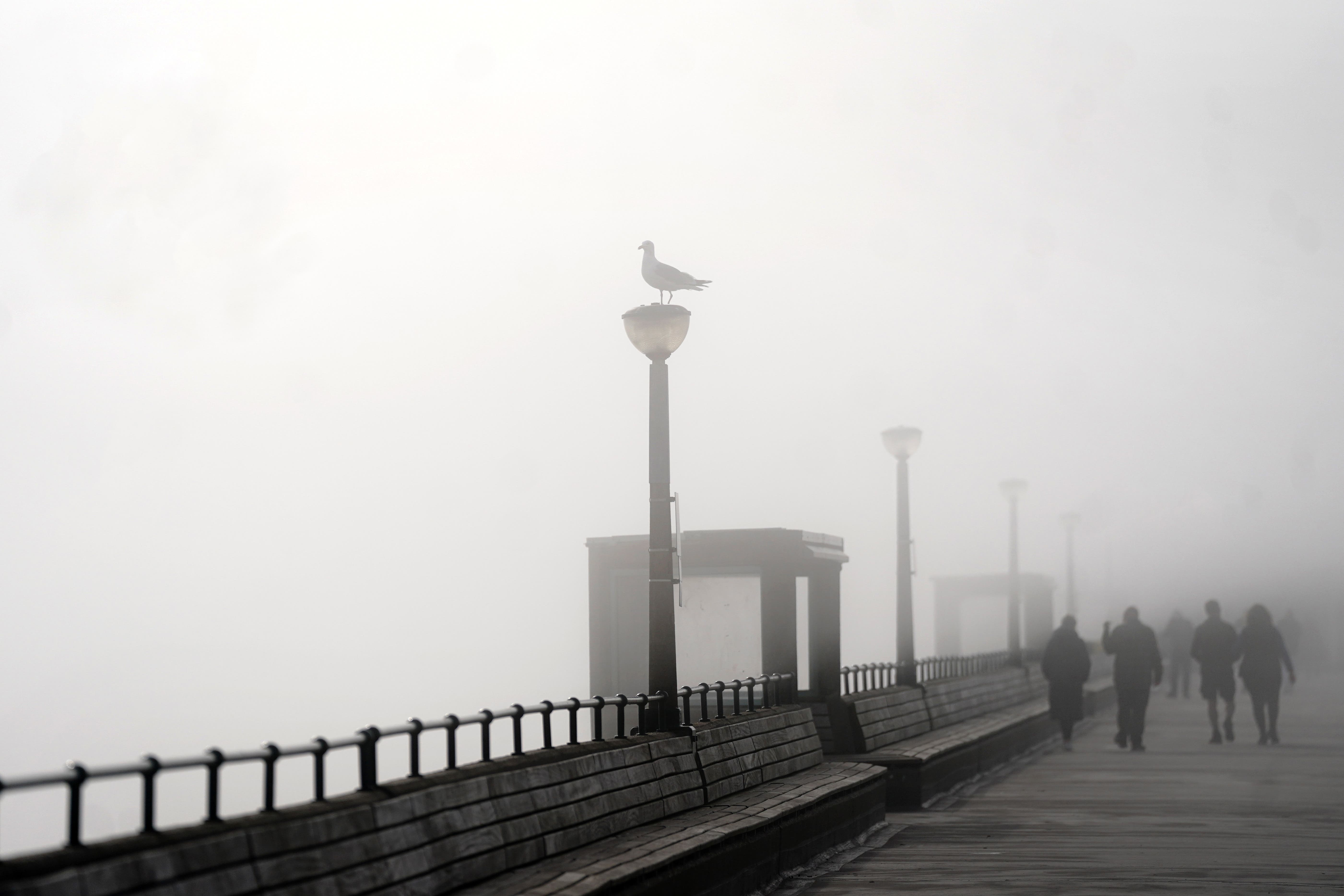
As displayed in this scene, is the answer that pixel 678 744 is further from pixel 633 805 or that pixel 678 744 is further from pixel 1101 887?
pixel 1101 887

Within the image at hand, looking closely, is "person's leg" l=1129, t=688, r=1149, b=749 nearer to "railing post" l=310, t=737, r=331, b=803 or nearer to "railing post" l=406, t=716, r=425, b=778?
"railing post" l=406, t=716, r=425, b=778

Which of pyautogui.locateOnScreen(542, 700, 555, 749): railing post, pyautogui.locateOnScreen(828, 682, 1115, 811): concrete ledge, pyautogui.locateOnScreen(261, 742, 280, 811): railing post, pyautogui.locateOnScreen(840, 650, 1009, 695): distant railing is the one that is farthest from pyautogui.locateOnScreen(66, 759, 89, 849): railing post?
pyautogui.locateOnScreen(840, 650, 1009, 695): distant railing

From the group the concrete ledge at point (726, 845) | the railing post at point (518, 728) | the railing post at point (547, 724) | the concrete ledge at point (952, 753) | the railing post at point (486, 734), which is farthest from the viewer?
the concrete ledge at point (952, 753)

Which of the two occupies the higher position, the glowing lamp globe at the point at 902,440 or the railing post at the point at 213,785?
the glowing lamp globe at the point at 902,440

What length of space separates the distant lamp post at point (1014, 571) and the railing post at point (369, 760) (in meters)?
29.4

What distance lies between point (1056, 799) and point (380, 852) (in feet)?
38.2

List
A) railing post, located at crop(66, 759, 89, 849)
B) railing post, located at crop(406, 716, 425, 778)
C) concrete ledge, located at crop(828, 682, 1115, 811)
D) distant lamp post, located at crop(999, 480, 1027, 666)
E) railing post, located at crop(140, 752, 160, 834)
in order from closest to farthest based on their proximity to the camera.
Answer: railing post, located at crop(66, 759, 89, 849) → railing post, located at crop(140, 752, 160, 834) → railing post, located at crop(406, 716, 425, 778) → concrete ledge, located at crop(828, 682, 1115, 811) → distant lamp post, located at crop(999, 480, 1027, 666)

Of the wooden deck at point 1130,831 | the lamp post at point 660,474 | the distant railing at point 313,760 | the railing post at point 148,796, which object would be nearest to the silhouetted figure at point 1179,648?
the wooden deck at point 1130,831

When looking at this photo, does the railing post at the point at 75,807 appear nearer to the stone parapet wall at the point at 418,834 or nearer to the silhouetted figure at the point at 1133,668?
the stone parapet wall at the point at 418,834

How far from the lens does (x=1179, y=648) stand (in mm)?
42406

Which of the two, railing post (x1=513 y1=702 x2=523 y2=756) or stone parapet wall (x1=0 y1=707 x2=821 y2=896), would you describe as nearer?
stone parapet wall (x1=0 y1=707 x2=821 y2=896)

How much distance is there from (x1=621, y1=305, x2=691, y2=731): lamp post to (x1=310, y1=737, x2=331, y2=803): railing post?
17.7ft

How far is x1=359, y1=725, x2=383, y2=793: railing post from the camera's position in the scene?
6.86 m

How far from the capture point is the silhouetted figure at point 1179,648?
40.4m
